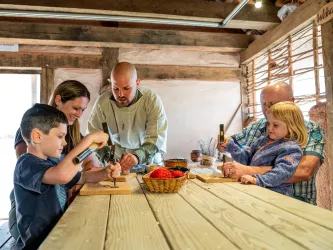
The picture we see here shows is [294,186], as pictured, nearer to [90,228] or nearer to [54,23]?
[90,228]

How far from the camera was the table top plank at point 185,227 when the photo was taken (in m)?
0.78

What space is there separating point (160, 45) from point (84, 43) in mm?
1000

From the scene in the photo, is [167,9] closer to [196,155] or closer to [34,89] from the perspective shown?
[196,155]

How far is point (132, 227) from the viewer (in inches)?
36.2

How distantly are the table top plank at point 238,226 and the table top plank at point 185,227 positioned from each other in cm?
3

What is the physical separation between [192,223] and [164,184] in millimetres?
490

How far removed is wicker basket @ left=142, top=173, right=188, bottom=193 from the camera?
1.42 metres

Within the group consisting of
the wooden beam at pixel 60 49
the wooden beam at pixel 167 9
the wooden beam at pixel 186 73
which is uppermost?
the wooden beam at pixel 167 9

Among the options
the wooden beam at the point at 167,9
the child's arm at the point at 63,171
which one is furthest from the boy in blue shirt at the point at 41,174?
A: the wooden beam at the point at 167,9

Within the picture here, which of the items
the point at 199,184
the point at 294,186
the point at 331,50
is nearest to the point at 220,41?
the point at 331,50

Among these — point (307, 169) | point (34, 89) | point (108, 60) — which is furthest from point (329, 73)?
point (34, 89)

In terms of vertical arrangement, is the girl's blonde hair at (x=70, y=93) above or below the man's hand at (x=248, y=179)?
above

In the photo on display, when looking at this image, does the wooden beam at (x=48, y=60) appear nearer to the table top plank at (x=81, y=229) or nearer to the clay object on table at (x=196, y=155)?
the clay object on table at (x=196, y=155)

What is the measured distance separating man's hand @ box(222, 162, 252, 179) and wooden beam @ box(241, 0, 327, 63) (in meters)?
1.75
